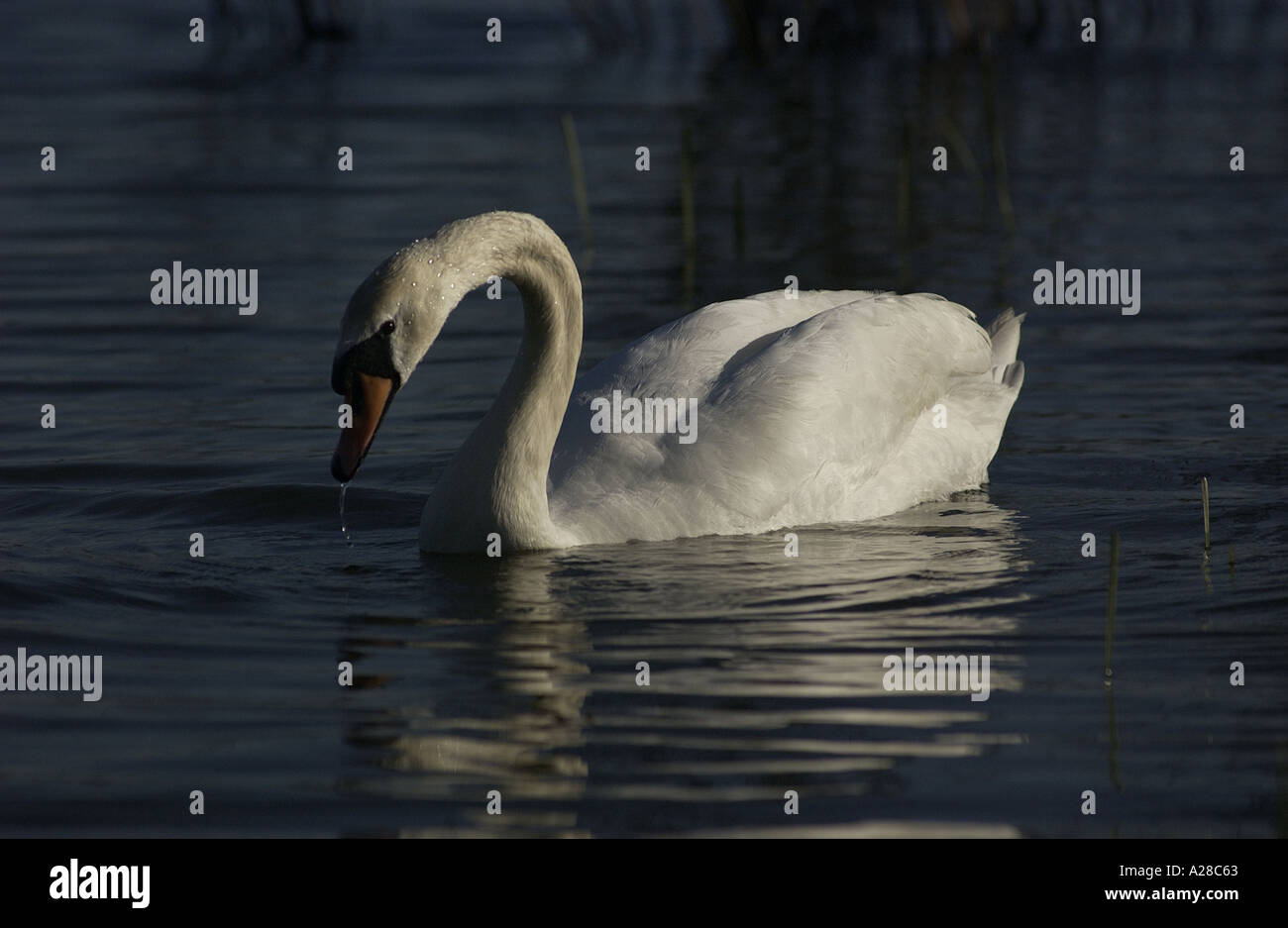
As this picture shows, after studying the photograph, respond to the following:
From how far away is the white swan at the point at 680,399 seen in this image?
7.11 metres

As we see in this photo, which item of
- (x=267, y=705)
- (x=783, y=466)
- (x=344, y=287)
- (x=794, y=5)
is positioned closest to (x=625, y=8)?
(x=794, y=5)

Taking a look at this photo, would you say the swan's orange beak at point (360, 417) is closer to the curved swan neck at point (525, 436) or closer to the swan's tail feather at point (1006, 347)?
the curved swan neck at point (525, 436)

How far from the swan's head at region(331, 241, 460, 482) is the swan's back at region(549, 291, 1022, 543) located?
118 cm

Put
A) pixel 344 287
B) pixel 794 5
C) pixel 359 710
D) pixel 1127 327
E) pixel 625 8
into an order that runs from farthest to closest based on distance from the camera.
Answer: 1. pixel 625 8
2. pixel 794 5
3. pixel 344 287
4. pixel 1127 327
5. pixel 359 710

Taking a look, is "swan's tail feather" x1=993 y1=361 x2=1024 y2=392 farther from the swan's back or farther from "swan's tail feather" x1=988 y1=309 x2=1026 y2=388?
the swan's back

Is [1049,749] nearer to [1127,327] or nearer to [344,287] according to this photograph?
[1127,327]

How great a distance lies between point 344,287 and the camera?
1300 centimetres

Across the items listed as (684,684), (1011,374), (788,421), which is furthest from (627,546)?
(1011,374)

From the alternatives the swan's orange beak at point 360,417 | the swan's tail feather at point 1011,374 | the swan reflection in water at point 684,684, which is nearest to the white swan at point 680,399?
the swan's orange beak at point 360,417

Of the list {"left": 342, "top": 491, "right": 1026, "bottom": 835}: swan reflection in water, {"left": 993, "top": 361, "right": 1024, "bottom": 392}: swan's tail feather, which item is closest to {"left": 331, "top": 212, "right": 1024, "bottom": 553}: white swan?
{"left": 342, "top": 491, "right": 1026, "bottom": 835}: swan reflection in water

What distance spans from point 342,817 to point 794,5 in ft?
73.7

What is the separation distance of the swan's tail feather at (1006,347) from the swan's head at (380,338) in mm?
3652

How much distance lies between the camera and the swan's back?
316 inches

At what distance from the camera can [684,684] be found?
631 cm
